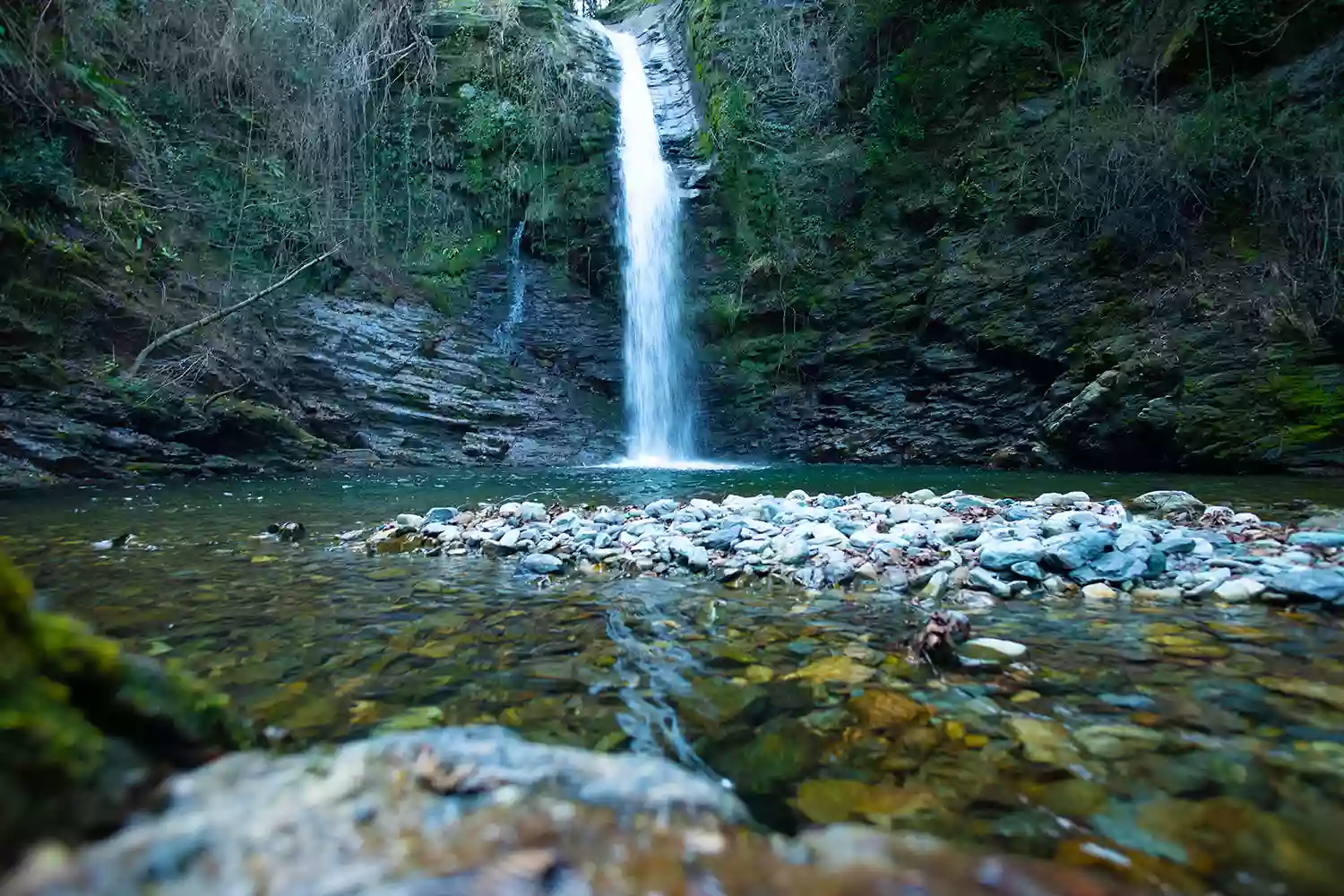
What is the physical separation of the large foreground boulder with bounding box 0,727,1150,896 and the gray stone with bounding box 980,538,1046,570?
6.97ft

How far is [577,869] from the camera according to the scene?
0.97 meters

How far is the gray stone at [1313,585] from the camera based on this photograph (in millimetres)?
2438

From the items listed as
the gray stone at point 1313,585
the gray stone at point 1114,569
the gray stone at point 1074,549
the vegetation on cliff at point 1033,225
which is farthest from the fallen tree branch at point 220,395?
the gray stone at point 1313,585

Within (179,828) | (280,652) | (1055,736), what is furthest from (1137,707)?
(280,652)

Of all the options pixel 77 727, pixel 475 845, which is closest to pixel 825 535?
pixel 475 845

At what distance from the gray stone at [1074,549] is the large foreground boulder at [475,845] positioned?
224cm

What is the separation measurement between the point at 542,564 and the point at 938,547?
2.03 metres

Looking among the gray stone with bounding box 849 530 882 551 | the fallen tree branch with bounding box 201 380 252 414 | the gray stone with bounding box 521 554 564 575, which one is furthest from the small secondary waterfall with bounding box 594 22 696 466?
the gray stone with bounding box 521 554 564 575

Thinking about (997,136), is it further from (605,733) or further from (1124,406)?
(605,733)

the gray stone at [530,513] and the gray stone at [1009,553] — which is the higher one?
the gray stone at [530,513]

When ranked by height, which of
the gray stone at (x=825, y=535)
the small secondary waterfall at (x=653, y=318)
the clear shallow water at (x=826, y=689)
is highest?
the small secondary waterfall at (x=653, y=318)

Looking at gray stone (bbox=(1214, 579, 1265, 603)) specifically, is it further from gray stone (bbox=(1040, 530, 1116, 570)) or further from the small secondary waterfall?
the small secondary waterfall

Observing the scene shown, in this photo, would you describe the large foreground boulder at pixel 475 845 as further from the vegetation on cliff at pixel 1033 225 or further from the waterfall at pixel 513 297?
the waterfall at pixel 513 297

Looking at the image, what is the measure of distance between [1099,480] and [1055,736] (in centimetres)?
695
